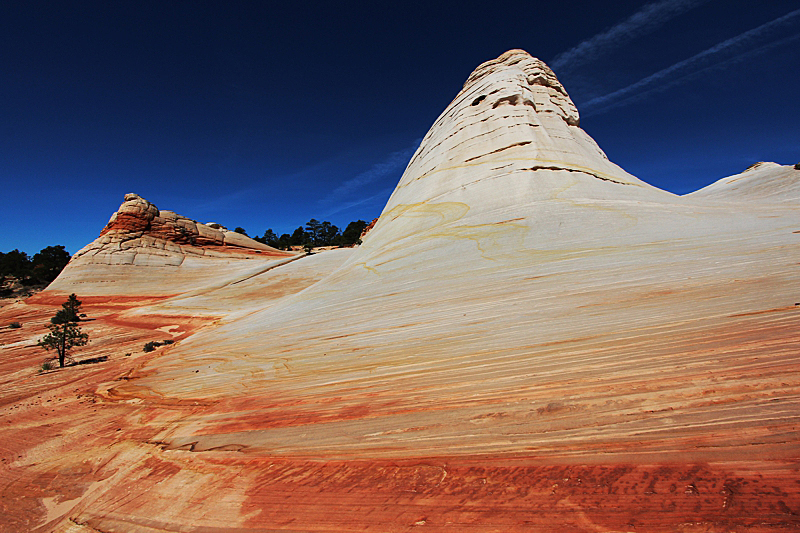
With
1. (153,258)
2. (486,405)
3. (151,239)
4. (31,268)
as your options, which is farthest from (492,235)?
(31,268)

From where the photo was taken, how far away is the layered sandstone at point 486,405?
1.30 meters

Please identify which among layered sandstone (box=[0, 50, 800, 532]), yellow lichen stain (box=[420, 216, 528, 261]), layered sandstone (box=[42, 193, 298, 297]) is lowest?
layered sandstone (box=[0, 50, 800, 532])

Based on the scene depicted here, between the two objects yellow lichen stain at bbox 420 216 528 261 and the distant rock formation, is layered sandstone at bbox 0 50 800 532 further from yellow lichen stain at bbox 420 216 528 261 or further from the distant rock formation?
the distant rock formation

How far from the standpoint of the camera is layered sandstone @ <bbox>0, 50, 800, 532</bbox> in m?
1.30

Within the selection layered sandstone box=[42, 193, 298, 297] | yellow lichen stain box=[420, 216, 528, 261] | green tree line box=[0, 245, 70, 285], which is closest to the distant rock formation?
layered sandstone box=[42, 193, 298, 297]

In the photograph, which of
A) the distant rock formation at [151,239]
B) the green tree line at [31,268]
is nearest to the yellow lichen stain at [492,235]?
the distant rock formation at [151,239]

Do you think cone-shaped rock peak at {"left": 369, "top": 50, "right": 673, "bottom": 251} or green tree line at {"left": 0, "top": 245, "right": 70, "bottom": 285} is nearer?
cone-shaped rock peak at {"left": 369, "top": 50, "right": 673, "bottom": 251}

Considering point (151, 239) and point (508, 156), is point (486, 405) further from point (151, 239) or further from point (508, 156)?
point (151, 239)

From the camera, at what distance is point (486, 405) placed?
6.55 feet

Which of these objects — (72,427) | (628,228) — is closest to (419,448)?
(72,427)

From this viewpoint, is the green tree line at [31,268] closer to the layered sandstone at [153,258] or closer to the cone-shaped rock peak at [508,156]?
the layered sandstone at [153,258]

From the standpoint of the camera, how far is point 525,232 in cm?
560

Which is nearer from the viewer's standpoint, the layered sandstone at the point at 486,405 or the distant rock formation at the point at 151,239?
the layered sandstone at the point at 486,405

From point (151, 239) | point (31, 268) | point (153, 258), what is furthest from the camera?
point (31, 268)
